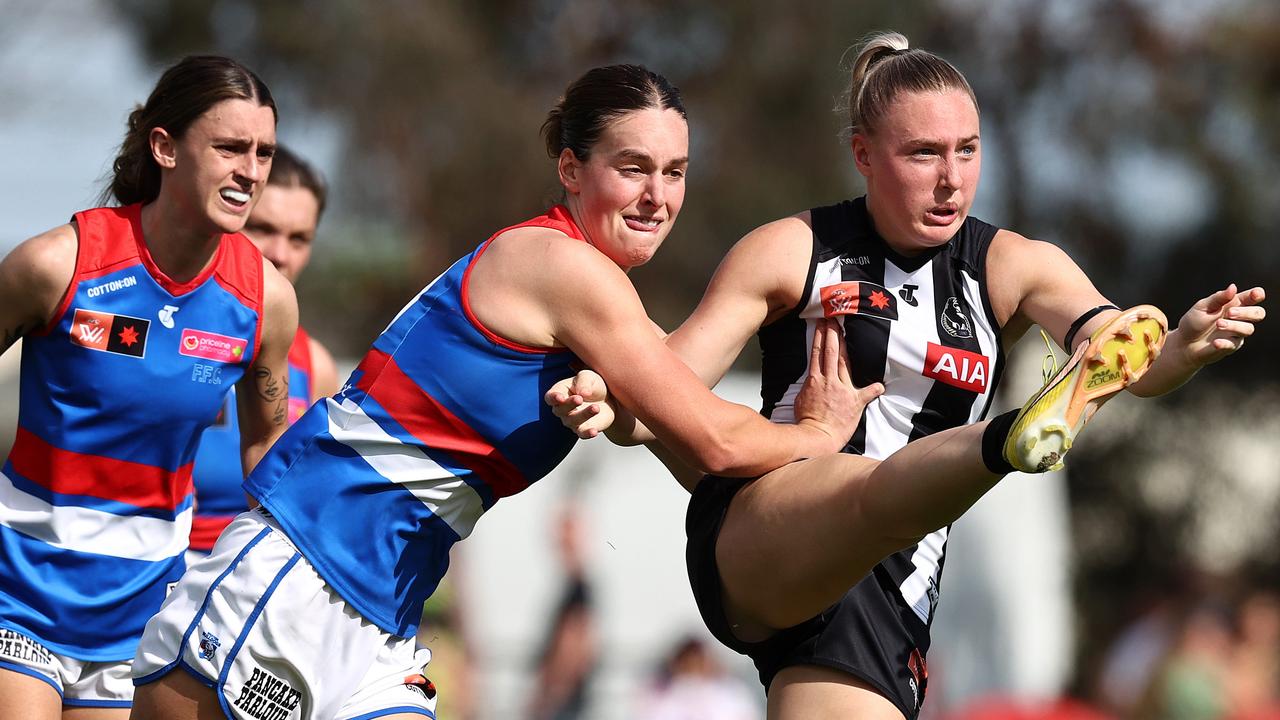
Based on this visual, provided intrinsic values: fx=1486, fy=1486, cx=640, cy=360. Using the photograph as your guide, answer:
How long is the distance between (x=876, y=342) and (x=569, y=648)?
6.27m

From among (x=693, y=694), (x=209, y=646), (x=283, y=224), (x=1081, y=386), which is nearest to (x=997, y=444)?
(x=1081, y=386)

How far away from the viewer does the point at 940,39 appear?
18812 millimetres

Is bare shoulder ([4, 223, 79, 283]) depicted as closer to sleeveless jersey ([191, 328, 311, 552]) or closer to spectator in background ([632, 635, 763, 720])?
sleeveless jersey ([191, 328, 311, 552])

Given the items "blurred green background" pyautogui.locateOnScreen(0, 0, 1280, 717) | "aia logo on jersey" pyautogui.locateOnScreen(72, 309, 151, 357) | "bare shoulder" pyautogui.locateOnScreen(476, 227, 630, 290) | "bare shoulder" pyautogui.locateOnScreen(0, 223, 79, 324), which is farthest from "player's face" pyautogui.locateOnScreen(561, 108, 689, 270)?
"blurred green background" pyautogui.locateOnScreen(0, 0, 1280, 717)

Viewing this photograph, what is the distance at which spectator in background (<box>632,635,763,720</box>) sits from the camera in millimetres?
9125

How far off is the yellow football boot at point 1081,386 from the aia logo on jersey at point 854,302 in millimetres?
599

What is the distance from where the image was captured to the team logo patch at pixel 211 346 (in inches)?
152

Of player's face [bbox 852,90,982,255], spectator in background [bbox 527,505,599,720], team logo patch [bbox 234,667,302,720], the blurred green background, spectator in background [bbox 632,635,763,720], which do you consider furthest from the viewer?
the blurred green background

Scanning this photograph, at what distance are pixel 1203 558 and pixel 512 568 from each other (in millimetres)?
10849

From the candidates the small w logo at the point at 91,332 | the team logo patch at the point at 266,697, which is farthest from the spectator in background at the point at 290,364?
the team logo patch at the point at 266,697

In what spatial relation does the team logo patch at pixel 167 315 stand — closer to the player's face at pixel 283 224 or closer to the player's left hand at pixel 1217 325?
the player's face at pixel 283 224

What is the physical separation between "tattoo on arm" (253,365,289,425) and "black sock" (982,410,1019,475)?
2.00 meters

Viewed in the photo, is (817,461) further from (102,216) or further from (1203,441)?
(1203,441)

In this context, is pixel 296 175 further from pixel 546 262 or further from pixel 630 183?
pixel 546 262
